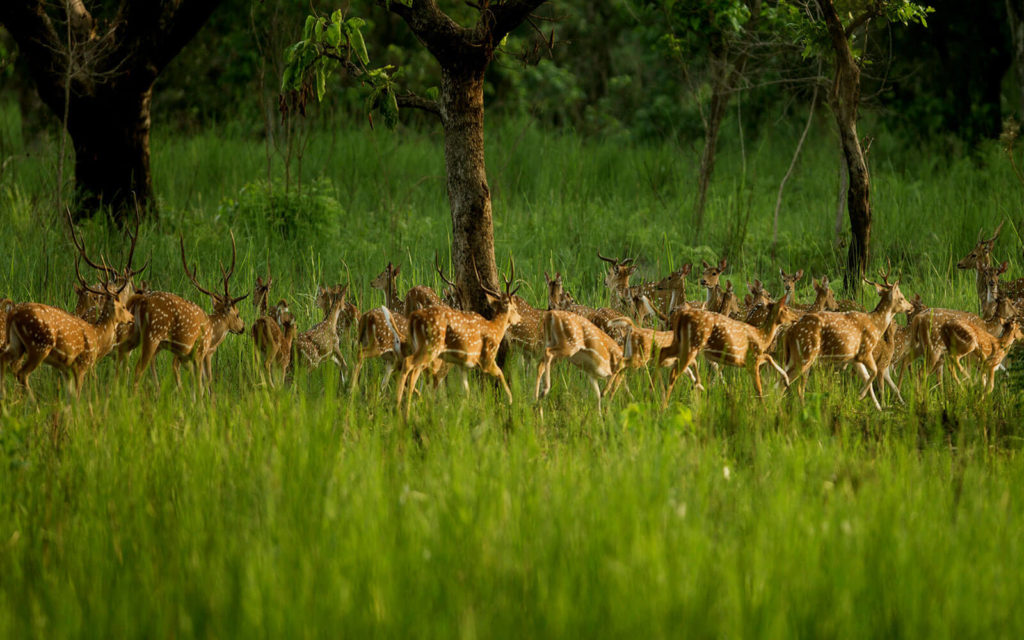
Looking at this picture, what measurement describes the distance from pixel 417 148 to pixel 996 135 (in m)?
8.76

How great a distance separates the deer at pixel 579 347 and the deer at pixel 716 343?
39 centimetres

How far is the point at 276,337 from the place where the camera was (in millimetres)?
7531

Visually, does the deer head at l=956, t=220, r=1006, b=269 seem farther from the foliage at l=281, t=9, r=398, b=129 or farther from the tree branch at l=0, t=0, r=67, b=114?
the tree branch at l=0, t=0, r=67, b=114

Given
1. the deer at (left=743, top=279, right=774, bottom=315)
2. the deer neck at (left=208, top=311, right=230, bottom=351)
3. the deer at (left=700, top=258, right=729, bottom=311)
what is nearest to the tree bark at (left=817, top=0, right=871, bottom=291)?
the deer at (left=743, top=279, right=774, bottom=315)

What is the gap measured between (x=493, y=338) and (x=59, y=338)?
8.13 feet

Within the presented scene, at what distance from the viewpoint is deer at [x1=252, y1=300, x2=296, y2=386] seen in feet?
24.4

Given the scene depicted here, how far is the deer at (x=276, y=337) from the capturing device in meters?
7.44

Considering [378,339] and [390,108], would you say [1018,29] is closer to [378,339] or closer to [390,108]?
[390,108]

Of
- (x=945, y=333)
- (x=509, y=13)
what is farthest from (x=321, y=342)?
(x=945, y=333)

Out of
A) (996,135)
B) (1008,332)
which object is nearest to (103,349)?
(1008,332)

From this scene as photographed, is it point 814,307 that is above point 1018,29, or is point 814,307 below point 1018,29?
below

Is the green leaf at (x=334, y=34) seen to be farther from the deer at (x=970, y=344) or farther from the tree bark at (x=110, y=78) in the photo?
the tree bark at (x=110, y=78)

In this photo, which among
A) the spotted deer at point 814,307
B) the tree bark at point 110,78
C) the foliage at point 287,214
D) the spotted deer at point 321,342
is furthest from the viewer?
the foliage at point 287,214

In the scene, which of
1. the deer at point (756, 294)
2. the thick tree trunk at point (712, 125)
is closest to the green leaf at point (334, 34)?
the deer at point (756, 294)
